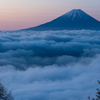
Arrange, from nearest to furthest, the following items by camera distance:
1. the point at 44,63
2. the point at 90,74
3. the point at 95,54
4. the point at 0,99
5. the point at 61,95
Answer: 1. the point at 0,99
2. the point at 61,95
3. the point at 90,74
4. the point at 44,63
5. the point at 95,54

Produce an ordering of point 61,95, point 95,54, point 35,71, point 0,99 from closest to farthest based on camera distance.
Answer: point 0,99, point 61,95, point 35,71, point 95,54

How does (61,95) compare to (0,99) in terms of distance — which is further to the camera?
(61,95)

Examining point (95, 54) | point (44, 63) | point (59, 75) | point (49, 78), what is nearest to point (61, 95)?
point (59, 75)

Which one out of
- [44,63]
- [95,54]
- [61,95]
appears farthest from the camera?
[95,54]

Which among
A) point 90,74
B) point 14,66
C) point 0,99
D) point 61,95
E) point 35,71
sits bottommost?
point 0,99

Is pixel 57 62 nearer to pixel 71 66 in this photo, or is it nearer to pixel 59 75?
pixel 71 66

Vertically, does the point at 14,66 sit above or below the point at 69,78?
above

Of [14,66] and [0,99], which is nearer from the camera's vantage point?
[0,99]

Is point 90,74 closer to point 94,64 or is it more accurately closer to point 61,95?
point 94,64

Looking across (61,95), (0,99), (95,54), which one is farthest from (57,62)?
(0,99)
